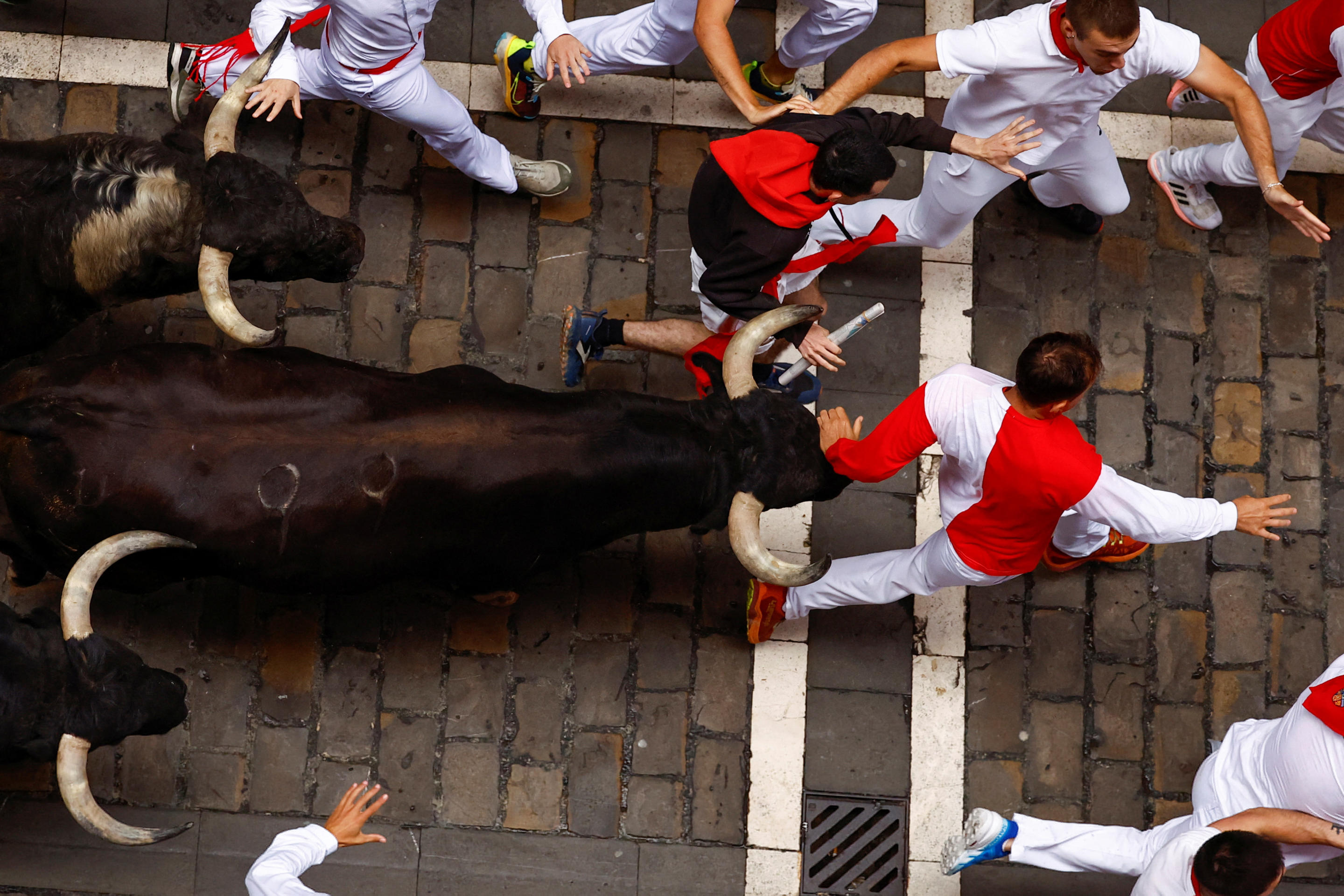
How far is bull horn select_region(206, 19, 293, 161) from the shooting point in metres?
5.34

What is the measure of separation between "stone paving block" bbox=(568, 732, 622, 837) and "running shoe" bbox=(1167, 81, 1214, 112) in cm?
534

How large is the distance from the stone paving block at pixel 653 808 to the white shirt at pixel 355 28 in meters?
4.18

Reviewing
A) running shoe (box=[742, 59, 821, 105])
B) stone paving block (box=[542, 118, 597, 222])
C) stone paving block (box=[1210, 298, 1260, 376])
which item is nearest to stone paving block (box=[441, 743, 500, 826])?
stone paving block (box=[542, 118, 597, 222])

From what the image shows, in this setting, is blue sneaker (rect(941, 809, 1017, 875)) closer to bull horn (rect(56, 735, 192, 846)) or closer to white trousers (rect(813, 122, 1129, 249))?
white trousers (rect(813, 122, 1129, 249))

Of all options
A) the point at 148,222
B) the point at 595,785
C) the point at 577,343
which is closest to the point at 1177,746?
the point at 595,785

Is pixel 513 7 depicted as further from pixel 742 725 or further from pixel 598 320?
A: pixel 742 725

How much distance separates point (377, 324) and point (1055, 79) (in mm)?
4028

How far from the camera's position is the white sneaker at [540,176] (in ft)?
22.1

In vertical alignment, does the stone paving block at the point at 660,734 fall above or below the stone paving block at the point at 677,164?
below

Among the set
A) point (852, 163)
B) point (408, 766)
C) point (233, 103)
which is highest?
point (233, 103)

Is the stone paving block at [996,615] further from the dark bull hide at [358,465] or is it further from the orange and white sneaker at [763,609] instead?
the dark bull hide at [358,465]

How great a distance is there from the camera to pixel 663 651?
21.0 feet

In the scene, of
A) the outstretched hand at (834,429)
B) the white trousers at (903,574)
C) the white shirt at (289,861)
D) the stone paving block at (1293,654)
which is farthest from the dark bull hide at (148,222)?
the stone paving block at (1293,654)

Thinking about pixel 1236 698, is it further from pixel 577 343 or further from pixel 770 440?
pixel 577 343
